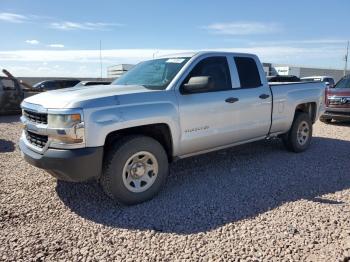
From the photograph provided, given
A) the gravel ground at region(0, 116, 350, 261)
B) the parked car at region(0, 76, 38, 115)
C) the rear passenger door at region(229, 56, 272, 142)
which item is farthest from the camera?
the parked car at region(0, 76, 38, 115)

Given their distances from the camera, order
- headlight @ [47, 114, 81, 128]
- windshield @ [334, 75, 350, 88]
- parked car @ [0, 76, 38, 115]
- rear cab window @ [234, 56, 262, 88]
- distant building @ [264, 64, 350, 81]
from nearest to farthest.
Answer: headlight @ [47, 114, 81, 128] < rear cab window @ [234, 56, 262, 88] < windshield @ [334, 75, 350, 88] < parked car @ [0, 76, 38, 115] < distant building @ [264, 64, 350, 81]

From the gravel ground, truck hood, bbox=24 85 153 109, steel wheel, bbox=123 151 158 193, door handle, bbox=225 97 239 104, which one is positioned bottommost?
the gravel ground

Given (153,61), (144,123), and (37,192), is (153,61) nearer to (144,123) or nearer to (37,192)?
(144,123)

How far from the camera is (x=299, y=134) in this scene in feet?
22.7

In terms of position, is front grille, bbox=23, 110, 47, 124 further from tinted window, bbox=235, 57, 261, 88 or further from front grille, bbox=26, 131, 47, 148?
tinted window, bbox=235, 57, 261, 88

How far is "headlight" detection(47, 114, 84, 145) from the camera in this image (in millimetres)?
3740

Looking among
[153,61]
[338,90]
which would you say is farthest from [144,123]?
[338,90]

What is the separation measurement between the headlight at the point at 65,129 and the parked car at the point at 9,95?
428 inches

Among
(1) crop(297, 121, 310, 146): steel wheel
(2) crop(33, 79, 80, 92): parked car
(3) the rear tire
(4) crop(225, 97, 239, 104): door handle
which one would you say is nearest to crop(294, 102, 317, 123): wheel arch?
(3) the rear tire

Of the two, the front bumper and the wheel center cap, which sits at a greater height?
the front bumper

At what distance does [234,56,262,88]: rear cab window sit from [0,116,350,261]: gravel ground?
143cm

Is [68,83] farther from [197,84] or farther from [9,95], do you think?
[197,84]

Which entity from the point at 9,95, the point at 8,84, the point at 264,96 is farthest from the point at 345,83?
the point at 8,84

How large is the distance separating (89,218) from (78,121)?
114cm
